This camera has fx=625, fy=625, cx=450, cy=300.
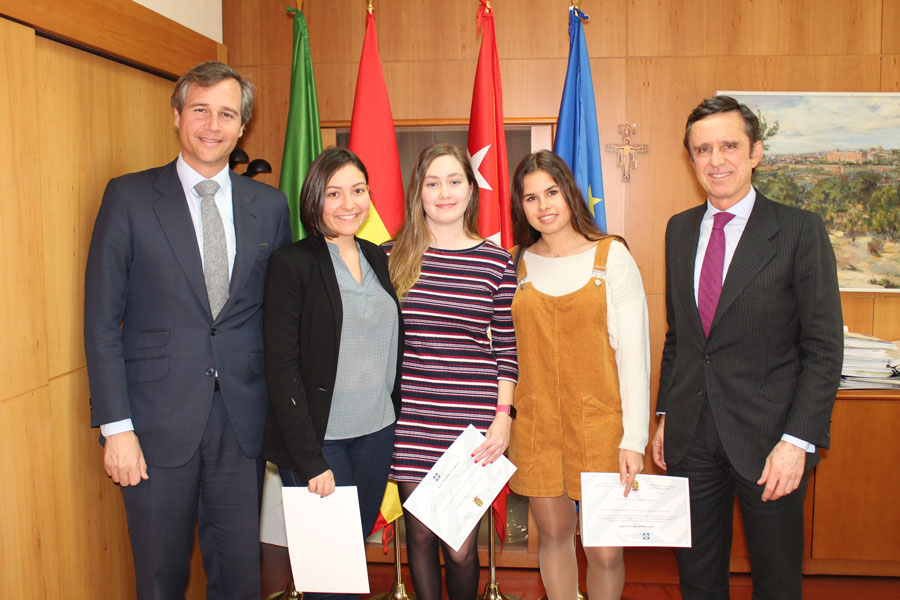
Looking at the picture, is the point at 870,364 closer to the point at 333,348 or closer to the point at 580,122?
the point at 580,122

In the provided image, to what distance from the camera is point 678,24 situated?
319cm

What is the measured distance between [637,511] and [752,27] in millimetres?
2554

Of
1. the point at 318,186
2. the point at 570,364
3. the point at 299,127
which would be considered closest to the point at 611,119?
the point at 299,127

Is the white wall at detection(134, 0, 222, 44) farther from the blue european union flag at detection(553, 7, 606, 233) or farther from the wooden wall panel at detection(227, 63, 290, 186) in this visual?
the blue european union flag at detection(553, 7, 606, 233)

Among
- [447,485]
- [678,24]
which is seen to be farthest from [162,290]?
[678,24]

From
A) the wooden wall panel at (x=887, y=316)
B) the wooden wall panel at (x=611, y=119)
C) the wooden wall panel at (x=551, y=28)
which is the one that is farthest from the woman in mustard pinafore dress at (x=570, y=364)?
the wooden wall panel at (x=887, y=316)

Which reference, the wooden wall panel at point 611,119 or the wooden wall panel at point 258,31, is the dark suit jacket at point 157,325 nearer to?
the wooden wall panel at point 258,31

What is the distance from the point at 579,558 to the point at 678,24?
2819 mm

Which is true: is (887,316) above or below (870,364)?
above

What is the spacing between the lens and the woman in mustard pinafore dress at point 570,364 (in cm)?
203

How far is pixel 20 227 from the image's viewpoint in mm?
1822

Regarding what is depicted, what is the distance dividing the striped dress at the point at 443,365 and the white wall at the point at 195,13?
164 centimetres

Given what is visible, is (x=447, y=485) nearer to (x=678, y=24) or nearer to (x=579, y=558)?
(x=579, y=558)

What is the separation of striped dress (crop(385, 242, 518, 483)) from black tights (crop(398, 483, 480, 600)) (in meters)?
0.15
